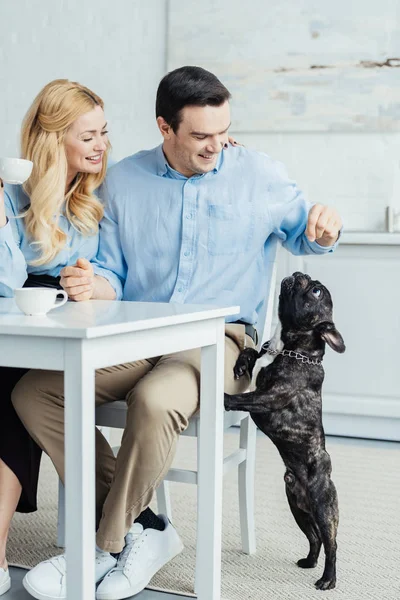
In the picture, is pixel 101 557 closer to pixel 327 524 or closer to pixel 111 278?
pixel 327 524

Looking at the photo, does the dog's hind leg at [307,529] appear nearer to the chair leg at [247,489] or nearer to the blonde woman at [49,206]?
the chair leg at [247,489]

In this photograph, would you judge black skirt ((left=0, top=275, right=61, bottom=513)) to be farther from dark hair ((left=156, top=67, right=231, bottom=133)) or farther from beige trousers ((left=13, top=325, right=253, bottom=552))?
dark hair ((left=156, top=67, right=231, bottom=133))

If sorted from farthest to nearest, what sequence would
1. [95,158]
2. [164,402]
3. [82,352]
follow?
[95,158], [164,402], [82,352]

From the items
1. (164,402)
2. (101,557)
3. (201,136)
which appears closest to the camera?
(164,402)

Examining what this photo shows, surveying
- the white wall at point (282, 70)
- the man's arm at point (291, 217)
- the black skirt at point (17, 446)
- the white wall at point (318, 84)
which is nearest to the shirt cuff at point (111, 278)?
the black skirt at point (17, 446)

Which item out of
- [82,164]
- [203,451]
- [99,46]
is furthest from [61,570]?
[99,46]

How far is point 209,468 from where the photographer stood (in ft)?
5.89

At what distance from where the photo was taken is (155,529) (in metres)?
1.95

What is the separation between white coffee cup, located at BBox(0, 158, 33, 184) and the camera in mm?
1862

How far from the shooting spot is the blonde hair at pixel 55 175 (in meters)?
2.15

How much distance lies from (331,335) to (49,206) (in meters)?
0.80

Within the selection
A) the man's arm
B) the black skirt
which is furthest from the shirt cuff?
the man's arm

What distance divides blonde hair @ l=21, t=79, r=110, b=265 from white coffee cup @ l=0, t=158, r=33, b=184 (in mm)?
238

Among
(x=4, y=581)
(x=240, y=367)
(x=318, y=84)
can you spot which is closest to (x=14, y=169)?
(x=240, y=367)
